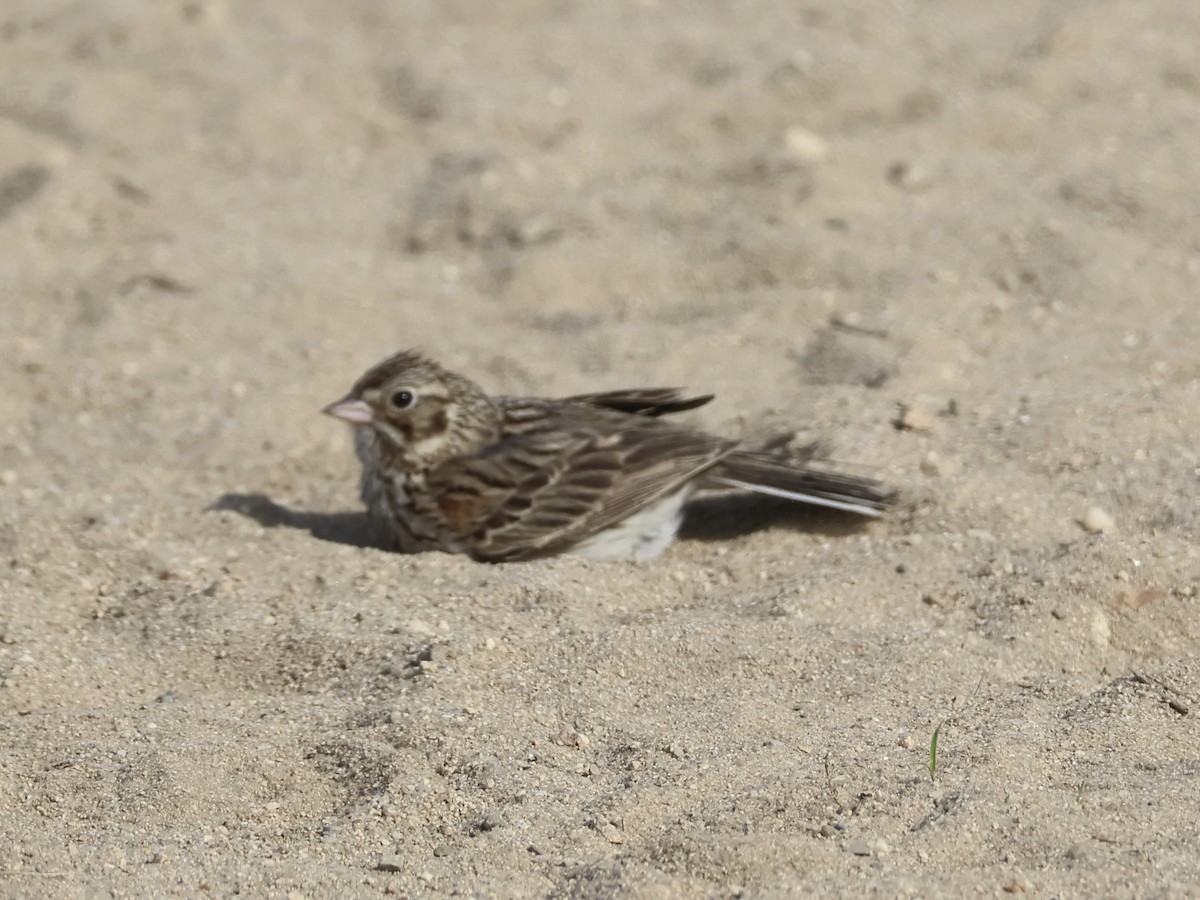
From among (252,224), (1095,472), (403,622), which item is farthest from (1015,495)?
(252,224)

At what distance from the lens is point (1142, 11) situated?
9.86 meters

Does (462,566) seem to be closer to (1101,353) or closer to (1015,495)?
(1015,495)

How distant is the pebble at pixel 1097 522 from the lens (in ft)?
19.1

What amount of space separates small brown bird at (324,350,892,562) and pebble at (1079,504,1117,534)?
983mm

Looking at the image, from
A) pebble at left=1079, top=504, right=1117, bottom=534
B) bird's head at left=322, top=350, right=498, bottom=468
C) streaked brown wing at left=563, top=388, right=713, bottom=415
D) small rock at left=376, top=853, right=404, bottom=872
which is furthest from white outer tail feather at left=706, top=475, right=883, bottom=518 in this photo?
small rock at left=376, top=853, right=404, bottom=872

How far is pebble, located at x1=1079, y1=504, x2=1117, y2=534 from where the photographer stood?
19.1 feet

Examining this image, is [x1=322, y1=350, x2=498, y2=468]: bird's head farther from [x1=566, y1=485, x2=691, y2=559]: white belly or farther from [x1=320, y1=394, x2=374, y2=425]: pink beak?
[x1=566, y1=485, x2=691, y2=559]: white belly

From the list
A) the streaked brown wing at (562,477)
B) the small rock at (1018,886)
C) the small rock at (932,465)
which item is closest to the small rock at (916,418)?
the small rock at (932,465)

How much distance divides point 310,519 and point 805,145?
3.54 m

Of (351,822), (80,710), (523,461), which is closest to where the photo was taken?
(351,822)

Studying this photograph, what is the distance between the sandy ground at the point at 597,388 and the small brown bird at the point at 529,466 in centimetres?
24

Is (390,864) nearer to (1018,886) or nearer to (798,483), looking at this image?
(1018,886)

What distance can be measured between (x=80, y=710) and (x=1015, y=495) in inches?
126

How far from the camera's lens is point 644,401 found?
21.8ft
